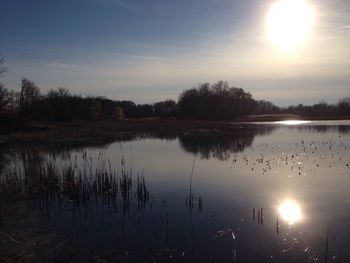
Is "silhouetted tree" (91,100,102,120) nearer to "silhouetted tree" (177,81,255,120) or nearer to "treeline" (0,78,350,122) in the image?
"treeline" (0,78,350,122)

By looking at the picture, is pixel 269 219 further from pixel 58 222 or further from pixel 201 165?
pixel 201 165

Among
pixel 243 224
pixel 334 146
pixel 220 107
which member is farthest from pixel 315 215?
pixel 220 107

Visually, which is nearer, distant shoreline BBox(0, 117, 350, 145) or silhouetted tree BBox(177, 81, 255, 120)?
distant shoreline BBox(0, 117, 350, 145)

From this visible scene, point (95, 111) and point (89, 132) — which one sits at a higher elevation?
point (95, 111)

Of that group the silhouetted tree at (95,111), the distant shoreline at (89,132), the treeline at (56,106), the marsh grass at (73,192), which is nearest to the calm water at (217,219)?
the marsh grass at (73,192)

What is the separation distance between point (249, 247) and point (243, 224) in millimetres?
1396

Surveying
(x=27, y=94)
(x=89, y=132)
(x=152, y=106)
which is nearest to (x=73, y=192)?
(x=89, y=132)

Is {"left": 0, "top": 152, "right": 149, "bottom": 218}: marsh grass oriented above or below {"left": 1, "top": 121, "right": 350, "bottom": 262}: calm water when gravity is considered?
above

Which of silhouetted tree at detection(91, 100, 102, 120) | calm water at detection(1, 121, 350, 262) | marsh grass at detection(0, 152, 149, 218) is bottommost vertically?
calm water at detection(1, 121, 350, 262)

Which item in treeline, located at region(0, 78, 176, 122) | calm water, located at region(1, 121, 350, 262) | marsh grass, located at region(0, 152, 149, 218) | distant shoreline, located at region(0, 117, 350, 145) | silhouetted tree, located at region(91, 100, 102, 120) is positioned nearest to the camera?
calm water, located at region(1, 121, 350, 262)

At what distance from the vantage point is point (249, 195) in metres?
11.2

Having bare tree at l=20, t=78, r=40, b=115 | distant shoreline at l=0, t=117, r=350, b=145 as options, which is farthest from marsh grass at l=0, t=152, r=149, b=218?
bare tree at l=20, t=78, r=40, b=115

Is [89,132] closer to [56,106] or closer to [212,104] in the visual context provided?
[56,106]

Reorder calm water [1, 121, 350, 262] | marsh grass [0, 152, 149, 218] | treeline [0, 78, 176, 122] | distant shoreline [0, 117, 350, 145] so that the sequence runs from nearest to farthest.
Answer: calm water [1, 121, 350, 262]
marsh grass [0, 152, 149, 218]
distant shoreline [0, 117, 350, 145]
treeline [0, 78, 176, 122]
